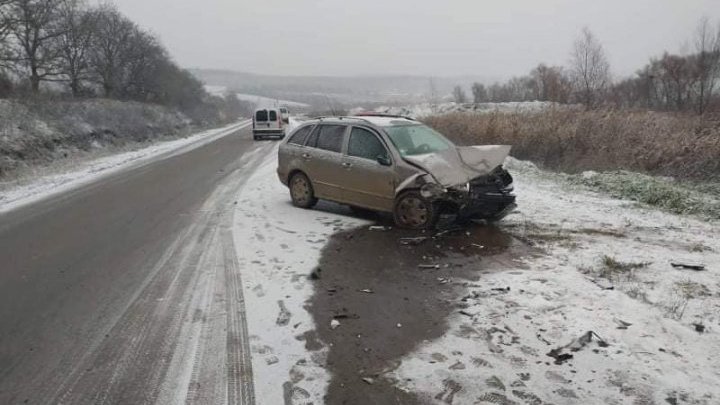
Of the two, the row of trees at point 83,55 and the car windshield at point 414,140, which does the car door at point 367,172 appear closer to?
the car windshield at point 414,140

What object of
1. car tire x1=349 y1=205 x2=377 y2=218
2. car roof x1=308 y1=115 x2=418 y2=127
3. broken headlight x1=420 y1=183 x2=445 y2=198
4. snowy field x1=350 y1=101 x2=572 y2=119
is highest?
snowy field x1=350 y1=101 x2=572 y2=119

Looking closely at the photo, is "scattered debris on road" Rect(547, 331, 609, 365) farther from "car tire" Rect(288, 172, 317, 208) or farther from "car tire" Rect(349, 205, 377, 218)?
"car tire" Rect(288, 172, 317, 208)

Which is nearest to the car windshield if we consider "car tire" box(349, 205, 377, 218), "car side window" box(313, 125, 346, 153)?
"car side window" box(313, 125, 346, 153)

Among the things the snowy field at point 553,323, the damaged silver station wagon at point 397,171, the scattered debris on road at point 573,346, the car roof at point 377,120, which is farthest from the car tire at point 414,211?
the scattered debris on road at point 573,346

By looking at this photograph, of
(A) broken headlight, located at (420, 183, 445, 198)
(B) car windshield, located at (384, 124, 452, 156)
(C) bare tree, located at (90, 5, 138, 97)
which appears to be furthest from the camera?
(C) bare tree, located at (90, 5, 138, 97)

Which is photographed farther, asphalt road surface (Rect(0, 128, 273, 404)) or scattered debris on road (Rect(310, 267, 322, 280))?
scattered debris on road (Rect(310, 267, 322, 280))

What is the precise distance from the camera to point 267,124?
30.0m

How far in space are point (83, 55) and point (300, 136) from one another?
39352 millimetres

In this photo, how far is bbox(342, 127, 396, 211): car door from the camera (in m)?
8.04

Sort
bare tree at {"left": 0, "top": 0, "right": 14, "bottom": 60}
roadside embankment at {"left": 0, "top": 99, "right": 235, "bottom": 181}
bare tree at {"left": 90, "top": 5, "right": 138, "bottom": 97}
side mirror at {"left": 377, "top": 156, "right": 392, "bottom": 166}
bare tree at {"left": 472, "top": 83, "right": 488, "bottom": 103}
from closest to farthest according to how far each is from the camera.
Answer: side mirror at {"left": 377, "top": 156, "right": 392, "bottom": 166} < roadside embankment at {"left": 0, "top": 99, "right": 235, "bottom": 181} < bare tree at {"left": 0, "top": 0, "right": 14, "bottom": 60} < bare tree at {"left": 90, "top": 5, "right": 138, "bottom": 97} < bare tree at {"left": 472, "top": 83, "right": 488, "bottom": 103}

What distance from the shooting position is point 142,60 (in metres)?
50.3

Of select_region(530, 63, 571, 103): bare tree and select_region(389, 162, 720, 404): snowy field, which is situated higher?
select_region(530, 63, 571, 103): bare tree

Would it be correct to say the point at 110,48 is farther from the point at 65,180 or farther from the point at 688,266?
the point at 688,266

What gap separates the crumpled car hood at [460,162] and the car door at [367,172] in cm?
48
